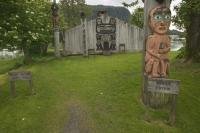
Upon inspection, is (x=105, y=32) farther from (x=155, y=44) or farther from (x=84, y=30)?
(x=155, y=44)

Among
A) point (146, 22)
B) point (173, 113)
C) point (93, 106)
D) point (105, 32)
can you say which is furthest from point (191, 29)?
point (105, 32)

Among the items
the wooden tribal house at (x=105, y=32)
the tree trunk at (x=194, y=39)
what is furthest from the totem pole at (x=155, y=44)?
the wooden tribal house at (x=105, y=32)

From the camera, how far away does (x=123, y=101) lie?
47.6ft

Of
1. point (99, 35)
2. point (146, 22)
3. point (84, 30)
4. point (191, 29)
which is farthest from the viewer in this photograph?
A: point (99, 35)

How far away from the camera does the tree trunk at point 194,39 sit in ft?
70.2

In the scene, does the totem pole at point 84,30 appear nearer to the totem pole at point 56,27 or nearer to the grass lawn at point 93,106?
the totem pole at point 56,27

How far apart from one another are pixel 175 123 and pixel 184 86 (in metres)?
4.63

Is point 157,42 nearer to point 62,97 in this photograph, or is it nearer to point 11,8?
point 62,97

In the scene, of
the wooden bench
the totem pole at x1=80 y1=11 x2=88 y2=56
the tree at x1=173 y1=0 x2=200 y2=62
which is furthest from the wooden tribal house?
the tree at x1=173 y1=0 x2=200 y2=62

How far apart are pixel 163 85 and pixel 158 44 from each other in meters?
1.78

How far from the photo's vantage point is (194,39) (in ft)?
70.9

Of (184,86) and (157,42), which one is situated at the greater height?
(157,42)

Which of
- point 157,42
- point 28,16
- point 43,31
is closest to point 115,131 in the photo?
point 157,42

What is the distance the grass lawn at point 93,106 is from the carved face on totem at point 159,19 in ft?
9.04
